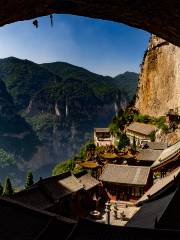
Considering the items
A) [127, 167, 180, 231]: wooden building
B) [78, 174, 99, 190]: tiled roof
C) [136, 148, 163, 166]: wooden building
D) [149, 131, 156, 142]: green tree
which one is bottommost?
[78, 174, 99, 190]: tiled roof

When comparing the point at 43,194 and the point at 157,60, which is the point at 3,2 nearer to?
the point at 43,194

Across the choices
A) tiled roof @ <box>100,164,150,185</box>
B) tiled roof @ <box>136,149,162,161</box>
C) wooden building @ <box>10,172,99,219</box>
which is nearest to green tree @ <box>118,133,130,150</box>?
tiled roof @ <box>136,149,162,161</box>

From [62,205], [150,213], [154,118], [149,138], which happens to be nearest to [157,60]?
[154,118]

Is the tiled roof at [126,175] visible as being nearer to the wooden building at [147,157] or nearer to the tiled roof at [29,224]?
the wooden building at [147,157]

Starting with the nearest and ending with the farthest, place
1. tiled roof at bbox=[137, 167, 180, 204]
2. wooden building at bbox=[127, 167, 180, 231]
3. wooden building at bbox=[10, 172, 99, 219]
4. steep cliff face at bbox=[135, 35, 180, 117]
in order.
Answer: wooden building at bbox=[127, 167, 180, 231], tiled roof at bbox=[137, 167, 180, 204], wooden building at bbox=[10, 172, 99, 219], steep cliff face at bbox=[135, 35, 180, 117]

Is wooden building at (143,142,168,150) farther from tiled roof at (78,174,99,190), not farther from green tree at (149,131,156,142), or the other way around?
tiled roof at (78,174,99,190)

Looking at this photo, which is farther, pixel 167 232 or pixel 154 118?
pixel 154 118
